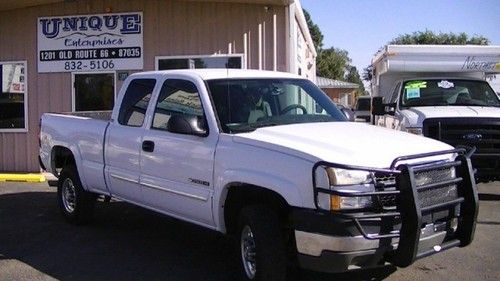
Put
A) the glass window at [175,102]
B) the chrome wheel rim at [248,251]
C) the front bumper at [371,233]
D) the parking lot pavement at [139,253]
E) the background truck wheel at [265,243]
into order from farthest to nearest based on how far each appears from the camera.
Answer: the glass window at [175,102]
the parking lot pavement at [139,253]
the chrome wheel rim at [248,251]
the background truck wheel at [265,243]
the front bumper at [371,233]

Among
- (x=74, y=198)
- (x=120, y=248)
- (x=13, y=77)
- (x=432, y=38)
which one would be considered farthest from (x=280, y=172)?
(x=432, y=38)

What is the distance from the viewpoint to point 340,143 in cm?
459

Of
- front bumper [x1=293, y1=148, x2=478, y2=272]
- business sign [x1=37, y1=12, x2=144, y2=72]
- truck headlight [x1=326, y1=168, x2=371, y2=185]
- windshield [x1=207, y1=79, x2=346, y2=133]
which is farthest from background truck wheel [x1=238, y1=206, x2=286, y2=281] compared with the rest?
business sign [x1=37, y1=12, x2=144, y2=72]

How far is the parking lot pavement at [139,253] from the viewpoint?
564 centimetres

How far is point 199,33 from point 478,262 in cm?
798

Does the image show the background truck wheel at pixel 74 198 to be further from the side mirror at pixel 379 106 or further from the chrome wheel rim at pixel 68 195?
the side mirror at pixel 379 106

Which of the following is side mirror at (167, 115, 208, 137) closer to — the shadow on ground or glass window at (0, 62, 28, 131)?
the shadow on ground

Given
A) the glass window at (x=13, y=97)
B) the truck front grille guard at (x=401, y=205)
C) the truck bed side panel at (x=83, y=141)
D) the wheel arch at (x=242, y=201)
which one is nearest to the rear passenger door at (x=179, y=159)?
the wheel arch at (x=242, y=201)

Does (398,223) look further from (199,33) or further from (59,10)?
(59,10)

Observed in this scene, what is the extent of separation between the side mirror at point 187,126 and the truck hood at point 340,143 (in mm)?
437

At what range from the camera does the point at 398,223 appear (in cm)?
438

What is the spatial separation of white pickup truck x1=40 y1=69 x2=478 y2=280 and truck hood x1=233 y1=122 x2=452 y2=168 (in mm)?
11

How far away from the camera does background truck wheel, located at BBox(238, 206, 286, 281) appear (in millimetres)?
4582

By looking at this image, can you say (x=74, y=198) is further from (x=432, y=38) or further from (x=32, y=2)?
(x=432, y=38)
